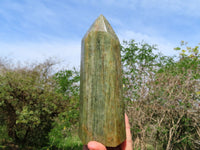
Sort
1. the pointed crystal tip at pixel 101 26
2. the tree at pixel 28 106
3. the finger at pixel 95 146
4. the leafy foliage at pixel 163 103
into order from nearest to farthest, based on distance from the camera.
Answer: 1. the finger at pixel 95 146
2. the pointed crystal tip at pixel 101 26
3. the leafy foliage at pixel 163 103
4. the tree at pixel 28 106

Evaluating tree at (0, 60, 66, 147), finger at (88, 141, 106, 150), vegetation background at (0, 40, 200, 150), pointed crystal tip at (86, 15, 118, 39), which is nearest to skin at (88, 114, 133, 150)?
finger at (88, 141, 106, 150)

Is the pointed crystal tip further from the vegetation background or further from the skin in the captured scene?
the vegetation background

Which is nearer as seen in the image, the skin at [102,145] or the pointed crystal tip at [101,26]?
the skin at [102,145]

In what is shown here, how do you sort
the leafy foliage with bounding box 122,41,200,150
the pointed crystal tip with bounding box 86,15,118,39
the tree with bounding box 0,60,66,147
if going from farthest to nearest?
the tree with bounding box 0,60,66,147 → the leafy foliage with bounding box 122,41,200,150 → the pointed crystal tip with bounding box 86,15,118,39

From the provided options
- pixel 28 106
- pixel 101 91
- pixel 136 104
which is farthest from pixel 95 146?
pixel 28 106

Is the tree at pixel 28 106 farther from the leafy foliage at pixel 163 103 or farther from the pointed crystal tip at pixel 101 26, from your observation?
the pointed crystal tip at pixel 101 26

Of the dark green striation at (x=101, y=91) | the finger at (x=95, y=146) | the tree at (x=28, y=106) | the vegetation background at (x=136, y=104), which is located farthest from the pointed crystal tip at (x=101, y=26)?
the tree at (x=28, y=106)
